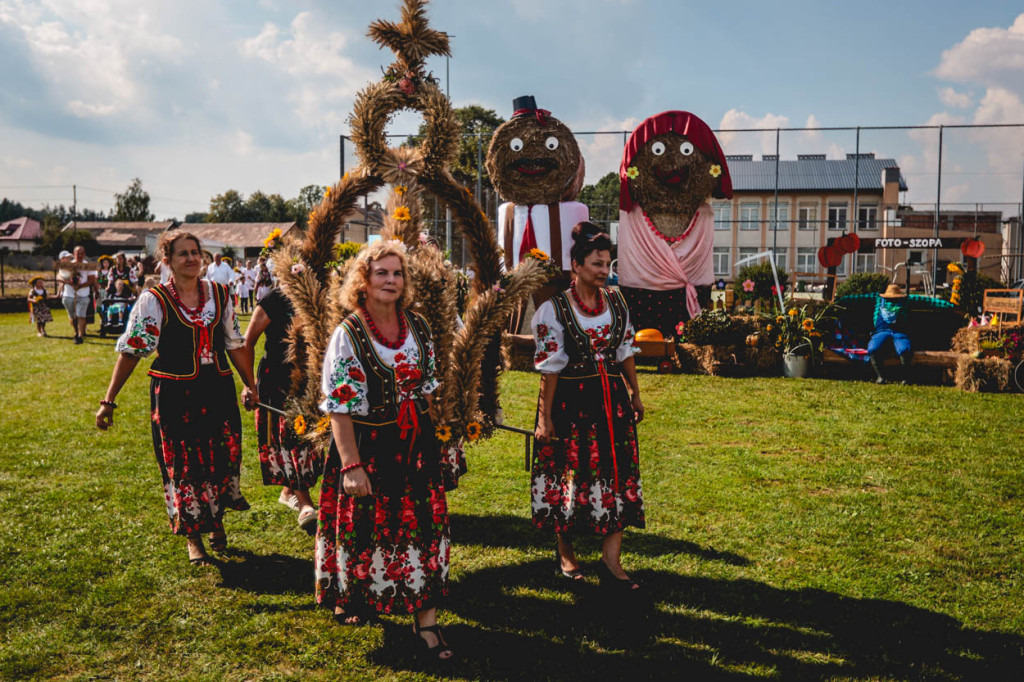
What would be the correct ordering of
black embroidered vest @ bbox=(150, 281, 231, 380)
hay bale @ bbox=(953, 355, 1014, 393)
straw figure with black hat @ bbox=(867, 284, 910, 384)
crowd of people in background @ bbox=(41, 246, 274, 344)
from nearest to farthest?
black embroidered vest @ bbox=(150, 281, 231, 380), hay bale @ bbox=(953, 355, 1014, 393), straw figure with black hat @ bbox=(867, 284, 910, 384), crowd of people in background @ bbox=(41, 246, 274, 344)

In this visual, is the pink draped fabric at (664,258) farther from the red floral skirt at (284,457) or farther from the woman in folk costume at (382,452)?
the woman in folk costume at (382,452)

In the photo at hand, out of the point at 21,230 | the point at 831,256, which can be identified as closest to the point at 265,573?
the point at 831,256

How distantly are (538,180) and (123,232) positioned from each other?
71.1 metres

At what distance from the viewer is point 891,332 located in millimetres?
9664

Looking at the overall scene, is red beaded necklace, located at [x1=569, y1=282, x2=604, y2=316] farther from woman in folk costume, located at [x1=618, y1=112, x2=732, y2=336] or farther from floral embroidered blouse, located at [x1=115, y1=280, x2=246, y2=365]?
woman in folk costume, located at [x1=618, y1=112, x2=732, y2=336]

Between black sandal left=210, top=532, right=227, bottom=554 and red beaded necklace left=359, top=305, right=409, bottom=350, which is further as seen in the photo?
black sandal left=210, top=532, right=227, bottom=554

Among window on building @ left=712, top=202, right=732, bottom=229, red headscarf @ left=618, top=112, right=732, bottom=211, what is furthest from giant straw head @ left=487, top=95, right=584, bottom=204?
window on building @ left=712, top=202, right=732, bottom=229

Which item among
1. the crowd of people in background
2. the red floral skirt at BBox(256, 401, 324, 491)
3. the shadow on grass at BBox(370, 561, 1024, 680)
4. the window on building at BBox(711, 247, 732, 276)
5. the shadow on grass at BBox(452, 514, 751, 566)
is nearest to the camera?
the shadow on grass at BBox(370, 561, 1024, 680)

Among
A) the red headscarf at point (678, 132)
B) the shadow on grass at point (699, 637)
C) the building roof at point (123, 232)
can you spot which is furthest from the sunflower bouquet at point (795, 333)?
the building roof at point (123, 232)

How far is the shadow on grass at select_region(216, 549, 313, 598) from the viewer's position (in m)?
4.01

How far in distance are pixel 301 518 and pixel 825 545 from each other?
3.26 m

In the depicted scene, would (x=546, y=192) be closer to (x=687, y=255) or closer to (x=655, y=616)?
(x=687, y=255)

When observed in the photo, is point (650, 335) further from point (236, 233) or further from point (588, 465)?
point (236, 233)

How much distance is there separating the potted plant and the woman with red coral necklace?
7.92m
